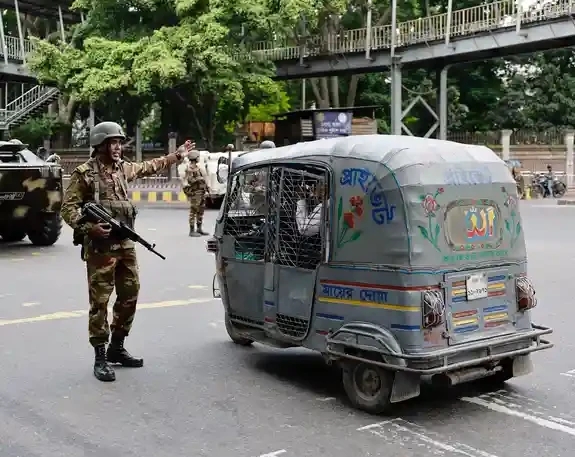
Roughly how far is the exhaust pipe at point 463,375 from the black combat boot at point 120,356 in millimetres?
2281

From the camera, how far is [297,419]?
506cm

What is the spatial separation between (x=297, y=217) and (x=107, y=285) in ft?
4.73

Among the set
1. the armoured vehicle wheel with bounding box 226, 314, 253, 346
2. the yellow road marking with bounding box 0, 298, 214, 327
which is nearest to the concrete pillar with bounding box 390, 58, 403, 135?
the yellow road marking with bounding box 0, 298, 214, 327

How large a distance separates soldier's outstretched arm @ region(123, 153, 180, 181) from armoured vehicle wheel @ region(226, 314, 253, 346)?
132cm

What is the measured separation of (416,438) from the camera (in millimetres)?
4699

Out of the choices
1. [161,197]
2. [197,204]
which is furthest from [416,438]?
[161,197]

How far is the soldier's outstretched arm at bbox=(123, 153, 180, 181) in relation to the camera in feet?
20.4

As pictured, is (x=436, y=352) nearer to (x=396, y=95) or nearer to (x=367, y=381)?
(x=367, y=381)

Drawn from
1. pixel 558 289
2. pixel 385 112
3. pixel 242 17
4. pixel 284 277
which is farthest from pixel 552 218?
pixel 385 112

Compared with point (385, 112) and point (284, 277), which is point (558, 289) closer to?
point (284, 277)

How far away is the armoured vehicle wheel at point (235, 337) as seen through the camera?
6.70 meters

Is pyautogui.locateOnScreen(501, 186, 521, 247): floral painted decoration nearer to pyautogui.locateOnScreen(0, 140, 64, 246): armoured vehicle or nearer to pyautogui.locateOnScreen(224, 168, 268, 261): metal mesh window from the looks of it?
pyautogui.locateOnScreen(224, 168, 268, 261): metal mesh window

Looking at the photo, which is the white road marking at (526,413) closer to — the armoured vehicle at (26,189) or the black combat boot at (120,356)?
the black combat boot at (120,356)

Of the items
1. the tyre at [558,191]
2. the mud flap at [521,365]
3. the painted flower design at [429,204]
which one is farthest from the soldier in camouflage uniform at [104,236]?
the tyre at [558,191]
